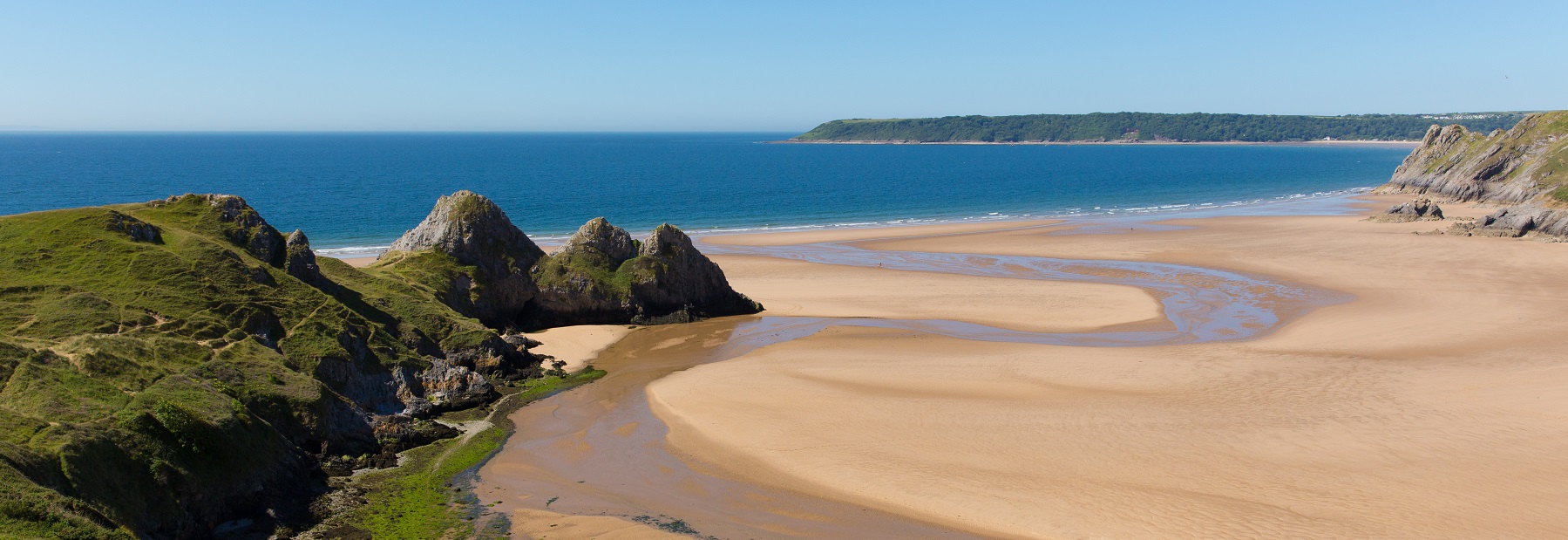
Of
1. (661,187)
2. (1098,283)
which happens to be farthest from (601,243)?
(661,187)

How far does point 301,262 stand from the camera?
22.7m

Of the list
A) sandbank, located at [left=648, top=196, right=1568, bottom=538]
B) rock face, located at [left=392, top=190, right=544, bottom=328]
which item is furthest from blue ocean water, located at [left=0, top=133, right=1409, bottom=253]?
sandbank, located at [left=648, top=196, right=1568, bottom=538]

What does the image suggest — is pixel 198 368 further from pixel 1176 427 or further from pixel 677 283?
pixel 1176 427

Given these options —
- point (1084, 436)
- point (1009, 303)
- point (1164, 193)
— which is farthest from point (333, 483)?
point (1164, 193)

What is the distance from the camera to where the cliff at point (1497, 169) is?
2596 inches

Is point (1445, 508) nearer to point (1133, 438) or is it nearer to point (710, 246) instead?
point (1133, 438)

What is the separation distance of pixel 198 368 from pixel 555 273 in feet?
44.9

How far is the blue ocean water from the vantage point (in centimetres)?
7031

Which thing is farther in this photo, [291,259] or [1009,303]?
[1009,303]

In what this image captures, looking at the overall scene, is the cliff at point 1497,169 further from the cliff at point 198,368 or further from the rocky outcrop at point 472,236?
the cliff at point 198,368

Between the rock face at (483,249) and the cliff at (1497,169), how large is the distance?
5219 centimetres

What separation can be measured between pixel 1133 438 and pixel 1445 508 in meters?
5.02

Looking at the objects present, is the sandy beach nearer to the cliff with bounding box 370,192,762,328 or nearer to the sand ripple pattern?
the sand ripple pattern

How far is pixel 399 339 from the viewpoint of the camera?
22.1 meters
